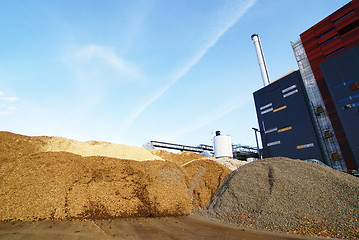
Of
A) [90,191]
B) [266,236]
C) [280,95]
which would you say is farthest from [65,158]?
[280,95]

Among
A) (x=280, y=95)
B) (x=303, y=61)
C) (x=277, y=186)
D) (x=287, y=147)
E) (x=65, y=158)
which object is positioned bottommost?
(x=277, y=186)

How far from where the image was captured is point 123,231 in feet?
21.5

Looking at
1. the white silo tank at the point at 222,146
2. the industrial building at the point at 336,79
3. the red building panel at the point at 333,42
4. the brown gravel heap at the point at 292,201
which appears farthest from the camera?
the white silo tank at the point at 222,146

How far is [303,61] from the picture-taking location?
3884 centimetres

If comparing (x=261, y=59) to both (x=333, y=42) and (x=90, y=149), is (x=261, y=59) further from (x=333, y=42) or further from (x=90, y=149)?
(x=90, y=149)

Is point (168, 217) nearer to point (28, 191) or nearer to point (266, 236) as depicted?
point (266, 236)

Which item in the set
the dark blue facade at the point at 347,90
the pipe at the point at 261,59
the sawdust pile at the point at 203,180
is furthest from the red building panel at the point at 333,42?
the sawdust pile at the point at 203,180

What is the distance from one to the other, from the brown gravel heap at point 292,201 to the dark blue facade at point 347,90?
2753 cm

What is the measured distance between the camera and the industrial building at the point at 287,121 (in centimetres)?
3581

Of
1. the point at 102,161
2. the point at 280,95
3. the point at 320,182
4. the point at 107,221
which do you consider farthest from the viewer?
the point at 280,95

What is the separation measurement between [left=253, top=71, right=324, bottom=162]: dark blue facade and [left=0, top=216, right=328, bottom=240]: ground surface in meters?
36.4

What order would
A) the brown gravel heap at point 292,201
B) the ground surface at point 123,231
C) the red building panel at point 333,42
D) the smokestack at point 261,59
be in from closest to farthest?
1. the ground surface at point 123,231
2. the brown gravel heap at point 292,201
3. the red building panel at point 333,42
4. the smokestack at point 261,59

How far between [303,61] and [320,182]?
39845 mm

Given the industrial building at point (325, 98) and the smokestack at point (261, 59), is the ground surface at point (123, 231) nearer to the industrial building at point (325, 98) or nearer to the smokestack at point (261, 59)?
the industrial building at point (325, 98)
